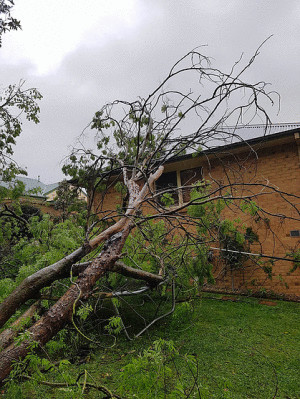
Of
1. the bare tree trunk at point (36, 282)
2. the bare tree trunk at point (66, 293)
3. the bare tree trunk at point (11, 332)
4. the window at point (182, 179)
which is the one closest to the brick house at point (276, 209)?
the window at point (182, 179)

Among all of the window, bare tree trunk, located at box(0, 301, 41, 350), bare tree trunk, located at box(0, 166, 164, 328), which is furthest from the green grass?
the window

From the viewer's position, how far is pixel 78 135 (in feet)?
15.1

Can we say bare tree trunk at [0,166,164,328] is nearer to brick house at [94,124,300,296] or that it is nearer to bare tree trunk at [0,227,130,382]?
bare tree trunk at [0,227,130,382]

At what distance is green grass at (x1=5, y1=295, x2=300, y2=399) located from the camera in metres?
2.78

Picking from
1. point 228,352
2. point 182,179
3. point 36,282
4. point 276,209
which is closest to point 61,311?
point 36,282

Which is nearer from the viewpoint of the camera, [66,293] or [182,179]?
[66,293]

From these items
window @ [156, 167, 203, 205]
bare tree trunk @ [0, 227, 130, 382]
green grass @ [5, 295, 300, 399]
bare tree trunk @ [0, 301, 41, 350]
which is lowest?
green grass @ [5, 295, 300, 399]

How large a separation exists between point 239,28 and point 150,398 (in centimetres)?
406

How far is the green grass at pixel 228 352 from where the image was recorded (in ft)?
9.11

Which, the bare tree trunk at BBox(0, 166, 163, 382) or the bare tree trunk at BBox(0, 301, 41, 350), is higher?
the bare tree trunk at BBox(0, 166, 163, 382)

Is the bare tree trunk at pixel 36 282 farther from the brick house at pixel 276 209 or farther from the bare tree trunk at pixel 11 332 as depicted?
the brick house at pixel 276 209

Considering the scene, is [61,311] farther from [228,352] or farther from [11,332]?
[228,352]

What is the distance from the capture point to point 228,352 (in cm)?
362

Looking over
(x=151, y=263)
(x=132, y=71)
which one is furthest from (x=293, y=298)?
(x=132, y=71)
